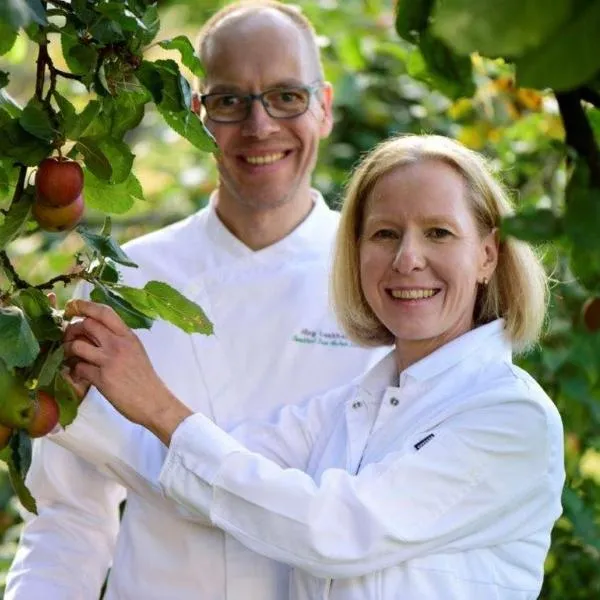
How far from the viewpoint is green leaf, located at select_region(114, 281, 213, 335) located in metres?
2.36

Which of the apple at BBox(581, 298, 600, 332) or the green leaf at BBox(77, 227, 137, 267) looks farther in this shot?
the green leaf at BBox(77, 227, 137, 267)

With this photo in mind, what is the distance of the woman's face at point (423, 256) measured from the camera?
2.63 m

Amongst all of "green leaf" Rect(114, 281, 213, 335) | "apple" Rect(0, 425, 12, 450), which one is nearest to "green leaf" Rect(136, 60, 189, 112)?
"green leaf" Rect(114, 281, 213, 335)

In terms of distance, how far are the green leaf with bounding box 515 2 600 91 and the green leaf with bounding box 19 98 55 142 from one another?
1116 mm

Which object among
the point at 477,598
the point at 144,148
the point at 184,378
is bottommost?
the point at 477,598

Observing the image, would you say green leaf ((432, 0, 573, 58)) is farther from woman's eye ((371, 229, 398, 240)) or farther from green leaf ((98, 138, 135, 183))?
woman's eye ((371, 229, 398, 240))

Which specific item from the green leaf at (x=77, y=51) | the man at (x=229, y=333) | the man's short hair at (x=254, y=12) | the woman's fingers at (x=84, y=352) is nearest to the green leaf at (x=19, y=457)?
the woman's fingers at (x=84, y=352)

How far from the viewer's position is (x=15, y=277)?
217 centimetres

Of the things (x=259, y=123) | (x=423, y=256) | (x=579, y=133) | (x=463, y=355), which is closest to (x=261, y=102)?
(x=259, y=123)

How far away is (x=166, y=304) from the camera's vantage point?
2373 millimetres

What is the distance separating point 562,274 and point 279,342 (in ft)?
4.41

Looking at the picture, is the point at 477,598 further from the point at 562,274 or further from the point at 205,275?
the point at 562,274

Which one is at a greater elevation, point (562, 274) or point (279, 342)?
point (562, 274)

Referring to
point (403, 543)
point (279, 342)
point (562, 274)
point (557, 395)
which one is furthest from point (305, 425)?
point (562, 274)
